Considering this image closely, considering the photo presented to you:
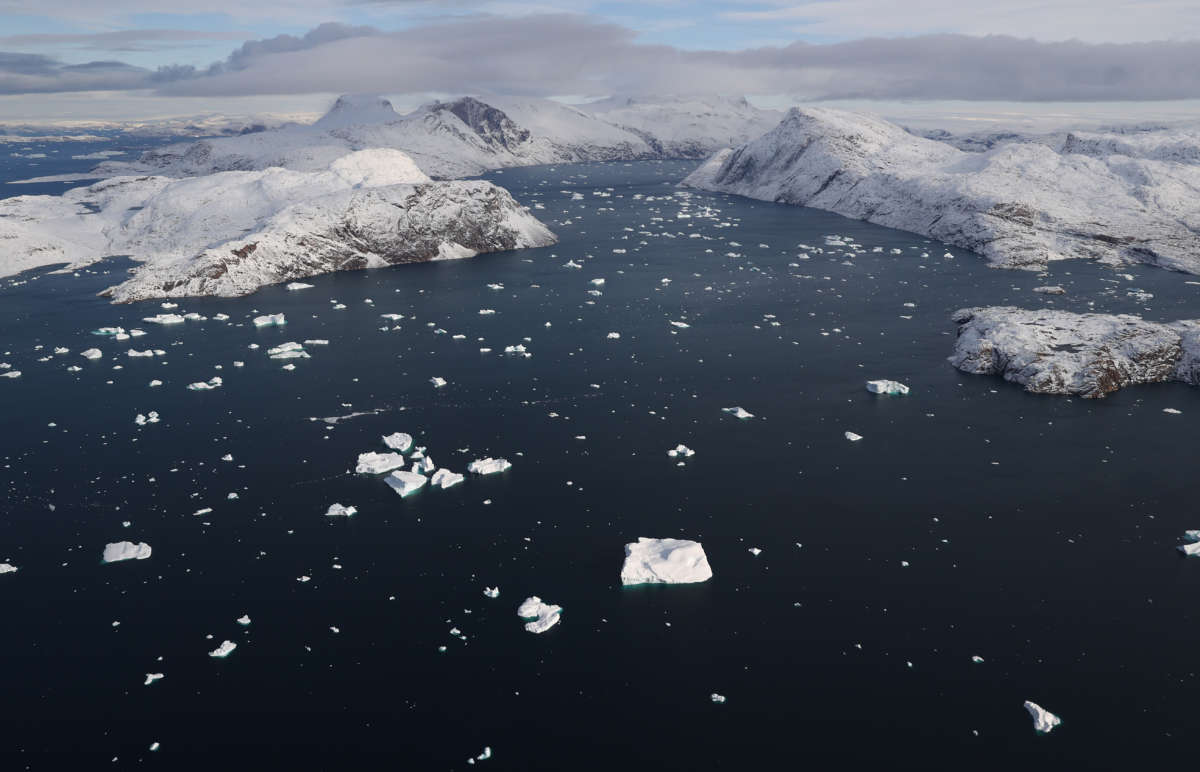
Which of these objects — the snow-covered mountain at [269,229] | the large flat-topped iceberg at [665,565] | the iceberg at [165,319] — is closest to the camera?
the large flat-topped iceberg at [665,565]

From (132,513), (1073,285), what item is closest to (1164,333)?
(1073,285)

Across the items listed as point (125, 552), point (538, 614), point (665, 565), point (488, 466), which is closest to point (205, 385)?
point (125, 552)

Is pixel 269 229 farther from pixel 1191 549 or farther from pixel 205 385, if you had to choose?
pixel 1191 549

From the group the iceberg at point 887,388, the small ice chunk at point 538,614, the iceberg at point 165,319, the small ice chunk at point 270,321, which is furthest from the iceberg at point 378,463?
the iceberg at point 165,319

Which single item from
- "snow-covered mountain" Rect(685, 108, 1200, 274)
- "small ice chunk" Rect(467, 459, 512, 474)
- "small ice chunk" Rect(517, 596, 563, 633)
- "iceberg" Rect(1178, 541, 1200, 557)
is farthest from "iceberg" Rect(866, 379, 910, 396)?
"snow-covered mountain" Rect(685, 108, 1200, 274)

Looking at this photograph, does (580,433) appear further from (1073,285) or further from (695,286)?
(1073,285)

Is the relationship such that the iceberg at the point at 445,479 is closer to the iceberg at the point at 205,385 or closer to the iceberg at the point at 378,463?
the iceberg at the point at 378,463
